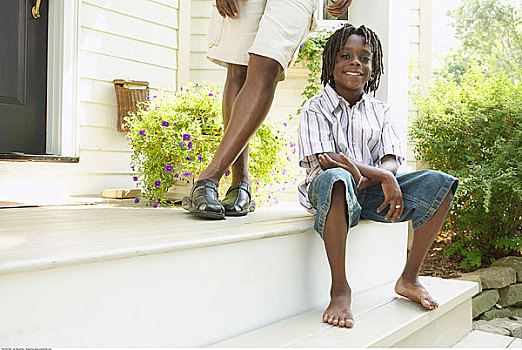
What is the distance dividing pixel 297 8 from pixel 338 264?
0.93m

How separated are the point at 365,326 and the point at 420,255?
0.42m

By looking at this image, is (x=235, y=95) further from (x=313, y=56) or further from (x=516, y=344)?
(x=313, y=56)

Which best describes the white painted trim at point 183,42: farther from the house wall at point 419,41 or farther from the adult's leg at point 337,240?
the adult's leg at point 337,240

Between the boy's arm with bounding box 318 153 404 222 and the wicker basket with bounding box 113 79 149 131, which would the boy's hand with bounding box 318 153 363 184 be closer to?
the boy's arm with bounding box 318 153 404 222

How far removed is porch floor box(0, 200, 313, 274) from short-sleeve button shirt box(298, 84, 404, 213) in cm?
23

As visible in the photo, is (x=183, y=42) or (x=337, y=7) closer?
(x=337, y=7)

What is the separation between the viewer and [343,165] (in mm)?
1783

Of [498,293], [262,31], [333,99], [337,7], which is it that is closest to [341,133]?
[333,99]

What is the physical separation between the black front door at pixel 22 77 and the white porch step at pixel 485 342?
2.47 meters

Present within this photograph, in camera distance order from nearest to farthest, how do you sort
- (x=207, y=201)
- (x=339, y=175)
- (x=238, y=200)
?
(x=339, y=175) → (x=207, y=201) → (x=238, y=200)

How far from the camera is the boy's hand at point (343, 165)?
1758 mm

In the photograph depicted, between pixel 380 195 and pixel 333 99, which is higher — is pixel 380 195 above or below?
below

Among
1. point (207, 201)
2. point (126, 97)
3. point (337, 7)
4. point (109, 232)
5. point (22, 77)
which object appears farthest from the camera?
point (126, 97)

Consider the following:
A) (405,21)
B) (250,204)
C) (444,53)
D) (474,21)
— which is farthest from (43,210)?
(444,53)
